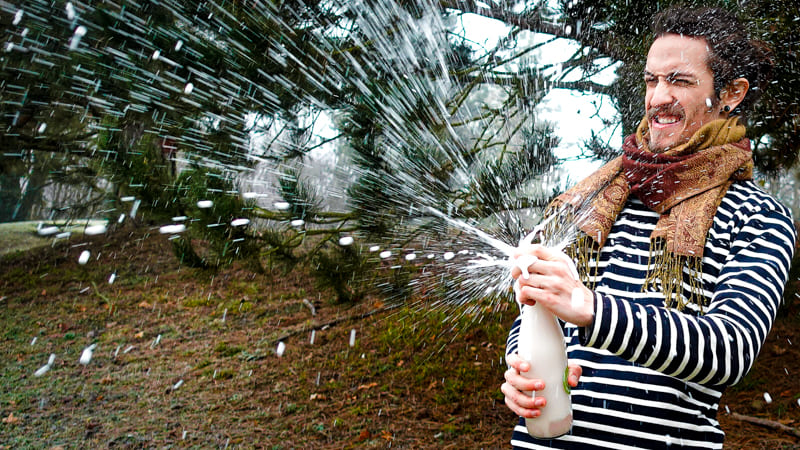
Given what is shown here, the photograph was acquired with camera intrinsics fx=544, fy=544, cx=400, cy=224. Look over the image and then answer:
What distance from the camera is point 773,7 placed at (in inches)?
105

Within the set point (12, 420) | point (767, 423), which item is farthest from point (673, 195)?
point (12, 420)

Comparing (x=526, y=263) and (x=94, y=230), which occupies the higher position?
(x=526, y=263)

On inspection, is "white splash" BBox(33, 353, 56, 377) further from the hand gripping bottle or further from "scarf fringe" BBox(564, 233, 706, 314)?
"scarf fringe" BBox(564, 233, 706, 314)

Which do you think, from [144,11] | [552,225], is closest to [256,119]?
[144,11]

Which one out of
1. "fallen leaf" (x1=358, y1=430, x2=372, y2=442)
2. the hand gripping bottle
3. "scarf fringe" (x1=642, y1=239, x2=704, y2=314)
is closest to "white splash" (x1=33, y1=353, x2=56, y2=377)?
"fallen leaf" (x1=358, y1=430, x2=372, y2=442)

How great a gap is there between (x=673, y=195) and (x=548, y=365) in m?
0.59

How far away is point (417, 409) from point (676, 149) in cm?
309

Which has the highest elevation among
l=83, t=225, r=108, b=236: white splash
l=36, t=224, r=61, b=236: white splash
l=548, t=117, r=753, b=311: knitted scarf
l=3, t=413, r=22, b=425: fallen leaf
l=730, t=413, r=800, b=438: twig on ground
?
l=548, t=117, r=753, b=311: knitted scarf

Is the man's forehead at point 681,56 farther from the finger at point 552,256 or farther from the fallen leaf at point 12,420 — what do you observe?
the fallen leaf at point 12,420

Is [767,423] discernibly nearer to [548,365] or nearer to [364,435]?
[364,435]

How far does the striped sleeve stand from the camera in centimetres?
107

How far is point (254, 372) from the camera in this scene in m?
4.86

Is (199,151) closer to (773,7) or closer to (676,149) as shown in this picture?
(676,149)

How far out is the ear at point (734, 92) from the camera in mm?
1515
